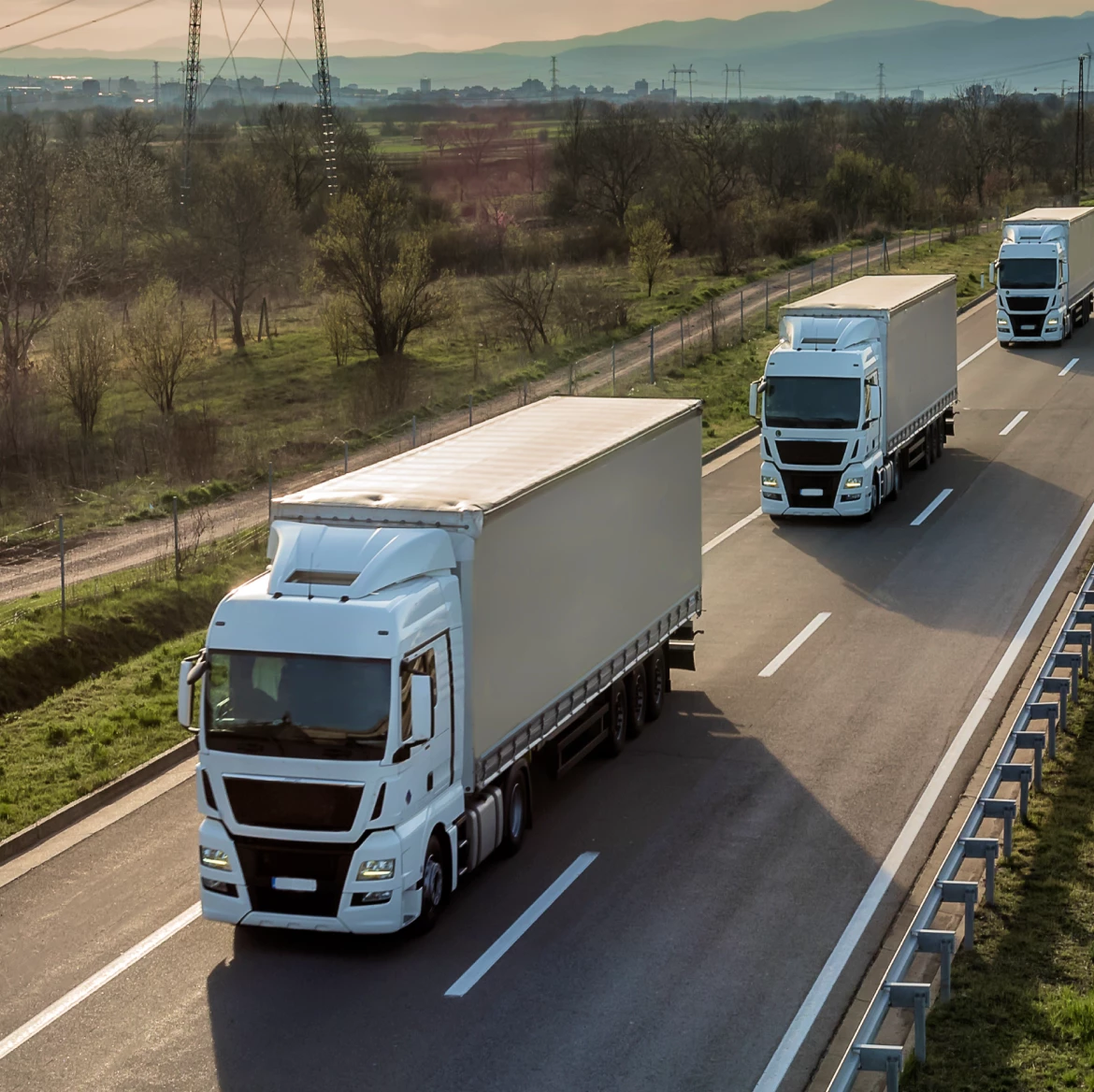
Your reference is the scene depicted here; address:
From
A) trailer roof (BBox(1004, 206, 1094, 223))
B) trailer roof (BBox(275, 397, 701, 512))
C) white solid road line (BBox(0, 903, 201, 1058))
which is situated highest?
trailer roof (BBox(1004, 206, 1094, 223))

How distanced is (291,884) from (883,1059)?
477 cm

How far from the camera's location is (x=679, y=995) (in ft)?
37.1

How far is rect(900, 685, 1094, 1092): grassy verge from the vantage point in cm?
961

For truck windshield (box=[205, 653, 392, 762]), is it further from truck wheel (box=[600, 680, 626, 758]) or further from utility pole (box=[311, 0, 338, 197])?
utility pole (box=[311, 0, 338, 197])

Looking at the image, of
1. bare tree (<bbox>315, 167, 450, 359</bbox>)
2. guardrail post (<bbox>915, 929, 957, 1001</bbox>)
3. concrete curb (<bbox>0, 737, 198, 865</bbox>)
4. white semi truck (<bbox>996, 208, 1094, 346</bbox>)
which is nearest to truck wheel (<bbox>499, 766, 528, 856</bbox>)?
guardrail post (<bbox>915, 929, 957, 1001</bbox>)

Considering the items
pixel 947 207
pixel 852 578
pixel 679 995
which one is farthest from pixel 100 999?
pixel 947 207

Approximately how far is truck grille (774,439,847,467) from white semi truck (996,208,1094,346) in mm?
20386

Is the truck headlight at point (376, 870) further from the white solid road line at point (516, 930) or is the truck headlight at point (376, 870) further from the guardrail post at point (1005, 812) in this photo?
the guardrail post at point (1005, 812)

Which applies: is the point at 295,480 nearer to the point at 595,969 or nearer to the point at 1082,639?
the point at 1082,639

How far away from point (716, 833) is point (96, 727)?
753 centimetres

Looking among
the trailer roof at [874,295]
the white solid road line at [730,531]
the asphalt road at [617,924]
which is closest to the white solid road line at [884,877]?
the asphalt road at [617,924]

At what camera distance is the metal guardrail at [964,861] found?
8.99m

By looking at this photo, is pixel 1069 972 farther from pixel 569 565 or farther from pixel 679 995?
pixel 569 565

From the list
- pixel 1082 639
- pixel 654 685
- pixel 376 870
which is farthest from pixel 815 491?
pixel 376 870
